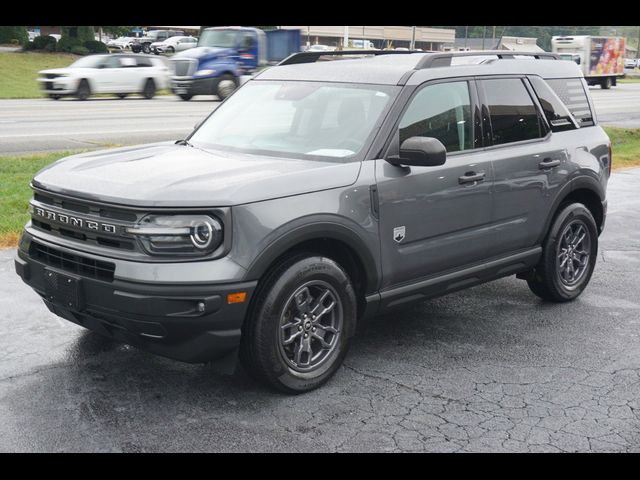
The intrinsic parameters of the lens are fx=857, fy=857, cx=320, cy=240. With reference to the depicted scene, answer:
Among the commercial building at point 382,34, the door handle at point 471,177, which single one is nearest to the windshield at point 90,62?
the door handle at point 471,177

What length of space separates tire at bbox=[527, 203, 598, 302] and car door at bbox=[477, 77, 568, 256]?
24 centimetres

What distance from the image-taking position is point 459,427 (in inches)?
171

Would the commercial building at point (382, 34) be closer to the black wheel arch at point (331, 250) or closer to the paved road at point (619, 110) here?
the paved road at point (619, 110)

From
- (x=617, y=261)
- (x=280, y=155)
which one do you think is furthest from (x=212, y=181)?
(x=617, y=261)

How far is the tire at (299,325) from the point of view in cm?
453

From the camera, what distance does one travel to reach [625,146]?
722 inches

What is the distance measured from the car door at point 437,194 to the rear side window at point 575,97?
119 centimetres

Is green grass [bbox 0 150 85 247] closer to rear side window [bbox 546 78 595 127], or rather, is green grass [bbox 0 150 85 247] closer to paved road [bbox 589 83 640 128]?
rear side window [bbox 546 78 595 127]

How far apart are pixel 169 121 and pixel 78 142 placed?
→ 4.64 meters

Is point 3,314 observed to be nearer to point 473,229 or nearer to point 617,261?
point 473,229

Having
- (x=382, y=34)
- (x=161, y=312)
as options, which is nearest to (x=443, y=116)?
(x=161, y=312)

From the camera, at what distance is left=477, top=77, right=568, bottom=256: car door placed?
5875 millimetres

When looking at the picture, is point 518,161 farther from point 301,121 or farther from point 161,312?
point 161,312

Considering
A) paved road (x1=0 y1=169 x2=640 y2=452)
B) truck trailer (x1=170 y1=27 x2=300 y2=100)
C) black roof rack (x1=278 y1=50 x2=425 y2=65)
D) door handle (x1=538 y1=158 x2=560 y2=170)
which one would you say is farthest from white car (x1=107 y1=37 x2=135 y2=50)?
door handle (x1=538 y1=158 x2=560 y2=170)
